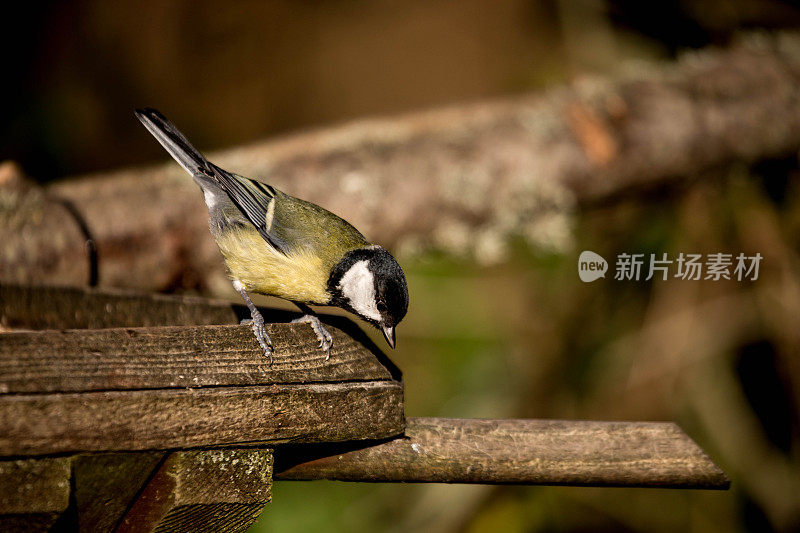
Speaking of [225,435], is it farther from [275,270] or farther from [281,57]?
[281,57]

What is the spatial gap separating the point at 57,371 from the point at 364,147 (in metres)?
2.11

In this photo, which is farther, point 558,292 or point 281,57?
point 281,57

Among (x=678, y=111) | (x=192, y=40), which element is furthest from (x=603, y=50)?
(x=192, y=40)

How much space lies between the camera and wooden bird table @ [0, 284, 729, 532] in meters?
0.99

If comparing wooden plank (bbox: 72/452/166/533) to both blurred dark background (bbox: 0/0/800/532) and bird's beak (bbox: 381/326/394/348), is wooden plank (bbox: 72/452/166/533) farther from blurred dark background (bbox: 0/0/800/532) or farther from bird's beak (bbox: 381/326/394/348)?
blurred dark background (bbox: 0/0/800/532)

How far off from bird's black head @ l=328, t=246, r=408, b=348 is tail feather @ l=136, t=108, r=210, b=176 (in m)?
0.49

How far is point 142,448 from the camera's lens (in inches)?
41.1

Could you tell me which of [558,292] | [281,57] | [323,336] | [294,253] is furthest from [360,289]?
[281,57]

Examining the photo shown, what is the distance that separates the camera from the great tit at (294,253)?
1.68m

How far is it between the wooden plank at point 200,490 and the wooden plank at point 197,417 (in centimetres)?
5

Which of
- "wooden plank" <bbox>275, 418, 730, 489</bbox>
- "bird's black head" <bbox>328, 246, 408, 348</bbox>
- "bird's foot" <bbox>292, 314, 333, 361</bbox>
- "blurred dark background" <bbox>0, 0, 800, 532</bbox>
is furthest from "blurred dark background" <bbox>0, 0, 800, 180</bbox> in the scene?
"bird's foot" <bbox>292, 314, 333, 361</bbox>

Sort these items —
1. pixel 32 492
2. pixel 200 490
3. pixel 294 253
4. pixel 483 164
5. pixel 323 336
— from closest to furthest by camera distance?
pixel 32 492 < pixel 200 490 < pixel 323 336 < pixel 294 253 < pixel 483 164

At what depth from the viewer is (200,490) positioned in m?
1.14

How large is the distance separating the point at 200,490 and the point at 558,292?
2.60 metres
